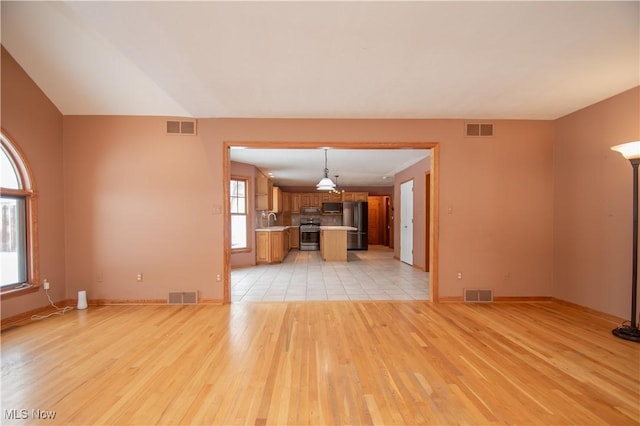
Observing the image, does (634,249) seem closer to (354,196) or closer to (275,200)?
(275,200)

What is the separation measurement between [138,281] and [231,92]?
293cm

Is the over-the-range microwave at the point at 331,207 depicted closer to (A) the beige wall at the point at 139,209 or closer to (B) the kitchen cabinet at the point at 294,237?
(B) the kitchen cabinet at the point at 294,237

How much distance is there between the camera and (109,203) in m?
3.92

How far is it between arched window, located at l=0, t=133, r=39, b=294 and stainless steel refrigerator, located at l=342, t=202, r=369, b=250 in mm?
8387

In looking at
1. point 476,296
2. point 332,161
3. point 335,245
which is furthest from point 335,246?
point 476,296

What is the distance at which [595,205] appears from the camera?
11.5ft

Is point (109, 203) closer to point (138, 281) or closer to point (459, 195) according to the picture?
point (138, 281)

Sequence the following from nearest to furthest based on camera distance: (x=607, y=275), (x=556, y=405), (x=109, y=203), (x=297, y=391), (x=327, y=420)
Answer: (x=327, y=420), (x=556, y=405), (x=297, y=391), (x=607, y=275), (x=109, y=203)

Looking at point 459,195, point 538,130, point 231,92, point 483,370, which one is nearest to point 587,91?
point 538,130

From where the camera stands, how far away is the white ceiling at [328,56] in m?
1.95

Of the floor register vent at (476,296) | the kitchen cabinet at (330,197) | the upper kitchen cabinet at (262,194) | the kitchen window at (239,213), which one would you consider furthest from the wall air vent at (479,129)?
the kitchen cabinet at (330,197)

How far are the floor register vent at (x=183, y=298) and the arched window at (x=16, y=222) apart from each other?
1.59 m

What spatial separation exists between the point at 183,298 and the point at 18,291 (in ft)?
5.86

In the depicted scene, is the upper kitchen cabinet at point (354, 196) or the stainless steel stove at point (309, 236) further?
the upper kitchen cabinet at point (354, 196)
